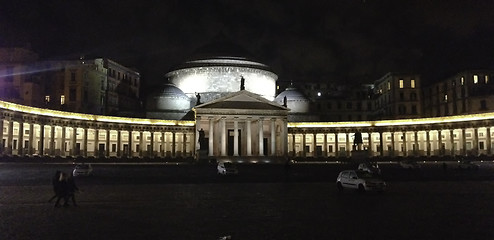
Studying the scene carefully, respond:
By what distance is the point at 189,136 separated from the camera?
302 feet

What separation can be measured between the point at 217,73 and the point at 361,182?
3019 inches

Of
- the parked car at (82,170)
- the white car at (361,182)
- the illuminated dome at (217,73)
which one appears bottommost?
the white car at (361,182)

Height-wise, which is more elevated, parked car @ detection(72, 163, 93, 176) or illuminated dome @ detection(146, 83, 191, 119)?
illuminated dome @ detection(146, 83, 191, 119)

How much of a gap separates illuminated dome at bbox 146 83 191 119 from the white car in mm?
71251

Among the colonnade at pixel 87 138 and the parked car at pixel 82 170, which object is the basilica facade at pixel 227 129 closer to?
the colonnade at pixel 87 138

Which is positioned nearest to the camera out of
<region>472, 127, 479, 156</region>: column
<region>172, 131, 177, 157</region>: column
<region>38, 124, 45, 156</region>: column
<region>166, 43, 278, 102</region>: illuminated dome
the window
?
<region>38, 124, 45, 156</region>: column

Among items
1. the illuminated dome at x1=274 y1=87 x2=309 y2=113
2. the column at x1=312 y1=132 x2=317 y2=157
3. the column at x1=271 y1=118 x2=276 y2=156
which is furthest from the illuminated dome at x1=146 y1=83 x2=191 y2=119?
the column at x1=312 y1=132 x2=317 y2=157

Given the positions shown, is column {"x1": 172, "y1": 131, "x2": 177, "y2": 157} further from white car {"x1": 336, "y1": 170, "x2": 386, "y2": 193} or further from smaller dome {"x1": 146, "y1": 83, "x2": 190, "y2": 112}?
white car {"x1": 336, "y1": 170, "x2": 386, "y2": 193}

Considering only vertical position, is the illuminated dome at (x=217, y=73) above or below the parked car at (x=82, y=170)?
above

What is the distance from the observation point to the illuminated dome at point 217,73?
100 m

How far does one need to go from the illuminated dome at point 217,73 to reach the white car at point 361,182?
72718mm

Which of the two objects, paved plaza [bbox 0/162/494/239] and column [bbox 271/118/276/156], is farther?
column [bbox 271/118/276/156]

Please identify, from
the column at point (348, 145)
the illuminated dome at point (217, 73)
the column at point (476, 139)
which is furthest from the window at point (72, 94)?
the column at point (476, 139)

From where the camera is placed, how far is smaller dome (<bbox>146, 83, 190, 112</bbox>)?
9531 cm
